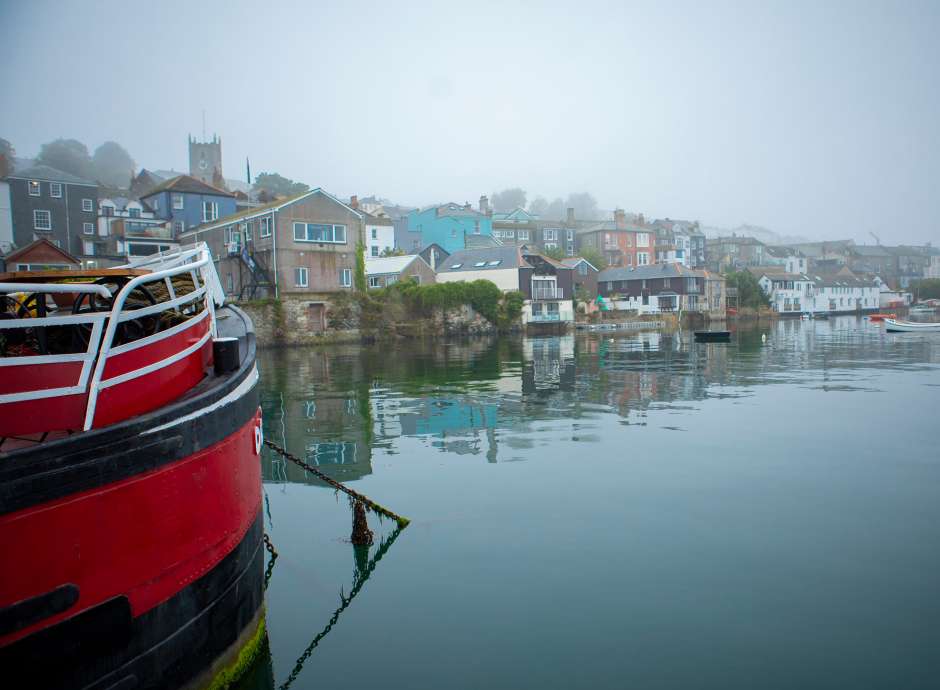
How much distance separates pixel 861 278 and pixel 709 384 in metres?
106

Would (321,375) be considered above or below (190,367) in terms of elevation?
below

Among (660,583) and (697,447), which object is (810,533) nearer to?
(660,583)

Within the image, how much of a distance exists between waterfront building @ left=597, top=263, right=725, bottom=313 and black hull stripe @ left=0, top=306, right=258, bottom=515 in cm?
7931

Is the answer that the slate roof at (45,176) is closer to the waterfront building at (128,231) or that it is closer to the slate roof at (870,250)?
the waterfront building at (128,231)

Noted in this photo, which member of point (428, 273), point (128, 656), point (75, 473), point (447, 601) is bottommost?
point (447, 601)

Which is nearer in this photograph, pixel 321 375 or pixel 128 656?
pixel 128 656

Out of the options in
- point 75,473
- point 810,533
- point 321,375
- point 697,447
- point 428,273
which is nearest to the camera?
point 75,473

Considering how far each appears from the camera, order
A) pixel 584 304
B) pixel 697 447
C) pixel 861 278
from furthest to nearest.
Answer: pixel 861 278, pixel 584 304, pixel 697 447

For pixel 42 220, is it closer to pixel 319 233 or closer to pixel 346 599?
pixel 319 233

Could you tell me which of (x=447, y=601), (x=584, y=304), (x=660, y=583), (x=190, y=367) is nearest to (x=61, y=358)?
(x=190, y=367)

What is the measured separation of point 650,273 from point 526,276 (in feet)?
79.0

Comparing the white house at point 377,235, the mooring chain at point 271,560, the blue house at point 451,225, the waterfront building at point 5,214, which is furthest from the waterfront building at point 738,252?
the mooring chain at point 271,560

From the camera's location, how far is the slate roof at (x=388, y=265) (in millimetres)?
64188

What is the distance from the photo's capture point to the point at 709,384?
83.9 ft
